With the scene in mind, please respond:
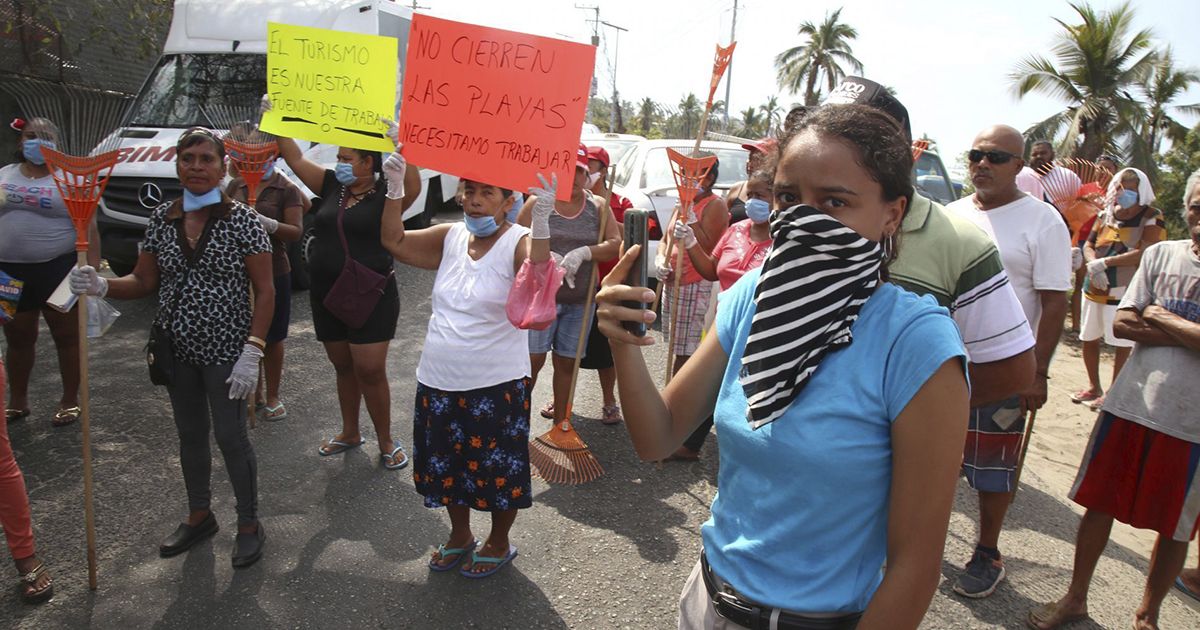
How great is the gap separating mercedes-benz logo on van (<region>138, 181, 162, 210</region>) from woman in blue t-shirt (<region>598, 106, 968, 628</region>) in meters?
7.14

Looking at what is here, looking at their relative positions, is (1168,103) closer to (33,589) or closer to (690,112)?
(33,589)

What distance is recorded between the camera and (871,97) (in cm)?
199

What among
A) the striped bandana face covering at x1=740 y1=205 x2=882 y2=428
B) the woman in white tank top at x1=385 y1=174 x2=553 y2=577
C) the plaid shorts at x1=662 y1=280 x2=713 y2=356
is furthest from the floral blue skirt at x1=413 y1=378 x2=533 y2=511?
the plaid shorts at x1=662 y1=280 x2=713 y2=356

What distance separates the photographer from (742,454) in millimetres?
1504

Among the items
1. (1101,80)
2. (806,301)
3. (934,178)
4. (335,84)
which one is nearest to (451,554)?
(335,84)

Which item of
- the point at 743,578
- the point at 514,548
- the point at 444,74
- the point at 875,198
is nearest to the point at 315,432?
the point at 514,548

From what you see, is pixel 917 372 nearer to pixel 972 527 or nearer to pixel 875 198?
pixel 875 198

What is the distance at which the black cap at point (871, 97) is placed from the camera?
6.54ft

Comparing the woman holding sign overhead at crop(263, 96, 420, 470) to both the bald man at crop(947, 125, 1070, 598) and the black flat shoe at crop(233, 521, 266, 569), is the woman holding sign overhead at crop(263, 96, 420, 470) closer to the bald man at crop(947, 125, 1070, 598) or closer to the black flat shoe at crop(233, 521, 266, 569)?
the black flat shoe at crop(233, 521, 266, 569)

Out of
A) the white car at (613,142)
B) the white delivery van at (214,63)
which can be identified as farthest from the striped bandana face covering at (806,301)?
the white car at (613,142)

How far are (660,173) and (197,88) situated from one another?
16.5ft

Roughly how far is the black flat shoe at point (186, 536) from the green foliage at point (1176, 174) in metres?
23.1

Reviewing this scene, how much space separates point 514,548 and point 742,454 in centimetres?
241

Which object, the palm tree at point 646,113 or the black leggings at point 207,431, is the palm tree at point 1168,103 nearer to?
Answer: the black leggings at point 207,431
